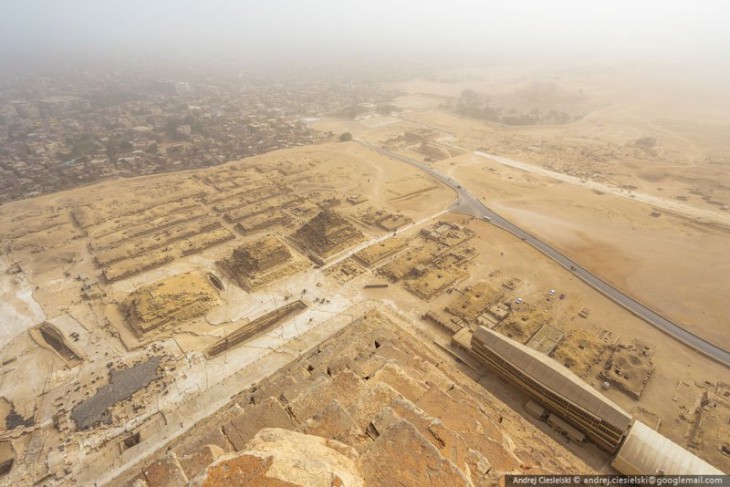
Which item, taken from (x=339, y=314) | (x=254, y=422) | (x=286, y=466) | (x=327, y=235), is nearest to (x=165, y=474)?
(x=254, y=422)

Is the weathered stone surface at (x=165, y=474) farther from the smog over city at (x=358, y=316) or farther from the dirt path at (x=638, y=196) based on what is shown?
the dirt path at (x=638, y=196)

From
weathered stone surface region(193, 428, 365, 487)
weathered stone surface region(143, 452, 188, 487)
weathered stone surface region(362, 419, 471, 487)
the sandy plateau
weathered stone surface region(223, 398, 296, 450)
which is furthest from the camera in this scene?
the sandy plateau

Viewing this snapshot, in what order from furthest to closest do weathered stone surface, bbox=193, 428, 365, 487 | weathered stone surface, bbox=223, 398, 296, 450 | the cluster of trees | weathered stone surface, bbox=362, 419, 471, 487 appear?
the cluster of trees → weathered stone surface, bbox=223, 398, 296, 450 → weathered stone surface, bbox=362, 419, 471, 487 → weathered stone surface, bbox=193, 428, 365, 487

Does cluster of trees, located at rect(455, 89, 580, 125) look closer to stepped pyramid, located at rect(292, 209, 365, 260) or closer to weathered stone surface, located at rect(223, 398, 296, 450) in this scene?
stepped pyramid, located at rect(292, 209, 365, 260)

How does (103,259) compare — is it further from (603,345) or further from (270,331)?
(603,345)

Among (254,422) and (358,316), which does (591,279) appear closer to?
(358,316)

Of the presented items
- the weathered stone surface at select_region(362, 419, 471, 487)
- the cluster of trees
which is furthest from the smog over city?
the cluster of trees

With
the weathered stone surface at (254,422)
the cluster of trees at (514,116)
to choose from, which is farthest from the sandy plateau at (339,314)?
the cluster of trees at (514,116)

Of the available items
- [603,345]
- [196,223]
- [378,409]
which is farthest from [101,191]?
[603,345]
